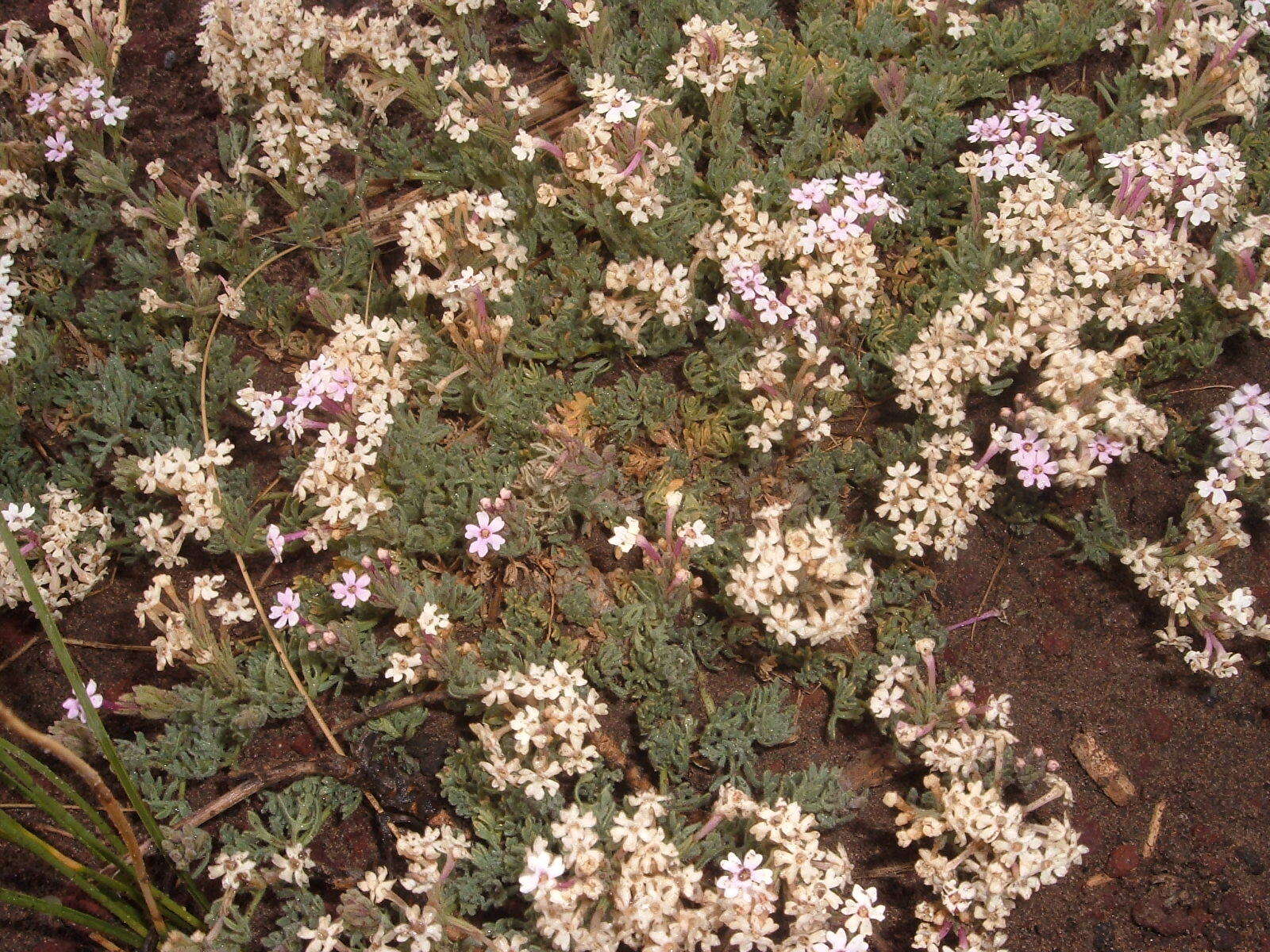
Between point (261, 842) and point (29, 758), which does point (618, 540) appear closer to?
point (261, 842)

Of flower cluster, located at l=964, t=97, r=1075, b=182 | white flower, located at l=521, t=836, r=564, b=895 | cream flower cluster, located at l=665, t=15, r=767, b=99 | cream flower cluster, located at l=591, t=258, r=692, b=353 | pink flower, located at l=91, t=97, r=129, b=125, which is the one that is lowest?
white flower, located at l=521, t=836, r=564, b=895

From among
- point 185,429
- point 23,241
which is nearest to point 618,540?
point 185,429

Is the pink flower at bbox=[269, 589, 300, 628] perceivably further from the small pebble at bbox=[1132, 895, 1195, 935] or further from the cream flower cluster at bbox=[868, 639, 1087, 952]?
the small pebble at bbox=[1132, 895, 1195, 935]

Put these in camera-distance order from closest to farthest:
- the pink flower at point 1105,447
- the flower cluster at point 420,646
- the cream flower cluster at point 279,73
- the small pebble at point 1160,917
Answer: the flower cluster at point 420,646 → the small pebble at point 1160,917 → the pink flower at point 1105,447 → the cream flower cluster at point 279,73

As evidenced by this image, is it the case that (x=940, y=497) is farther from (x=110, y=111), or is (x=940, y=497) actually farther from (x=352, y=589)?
(x=110, y=111)

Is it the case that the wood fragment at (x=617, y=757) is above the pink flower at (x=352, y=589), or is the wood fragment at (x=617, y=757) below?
below

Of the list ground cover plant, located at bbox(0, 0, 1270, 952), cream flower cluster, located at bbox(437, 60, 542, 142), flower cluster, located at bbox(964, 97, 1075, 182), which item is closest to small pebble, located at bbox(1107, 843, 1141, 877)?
ground cover plant, located at bbox(0, 0, 1270, 952)

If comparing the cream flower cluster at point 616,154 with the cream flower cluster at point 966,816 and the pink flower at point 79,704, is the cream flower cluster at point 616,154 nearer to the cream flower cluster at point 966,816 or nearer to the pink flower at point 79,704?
the cream flower cluster at point 966,816

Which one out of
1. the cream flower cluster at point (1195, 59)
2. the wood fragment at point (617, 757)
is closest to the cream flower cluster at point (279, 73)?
the wood fragment at point (617, 757)
